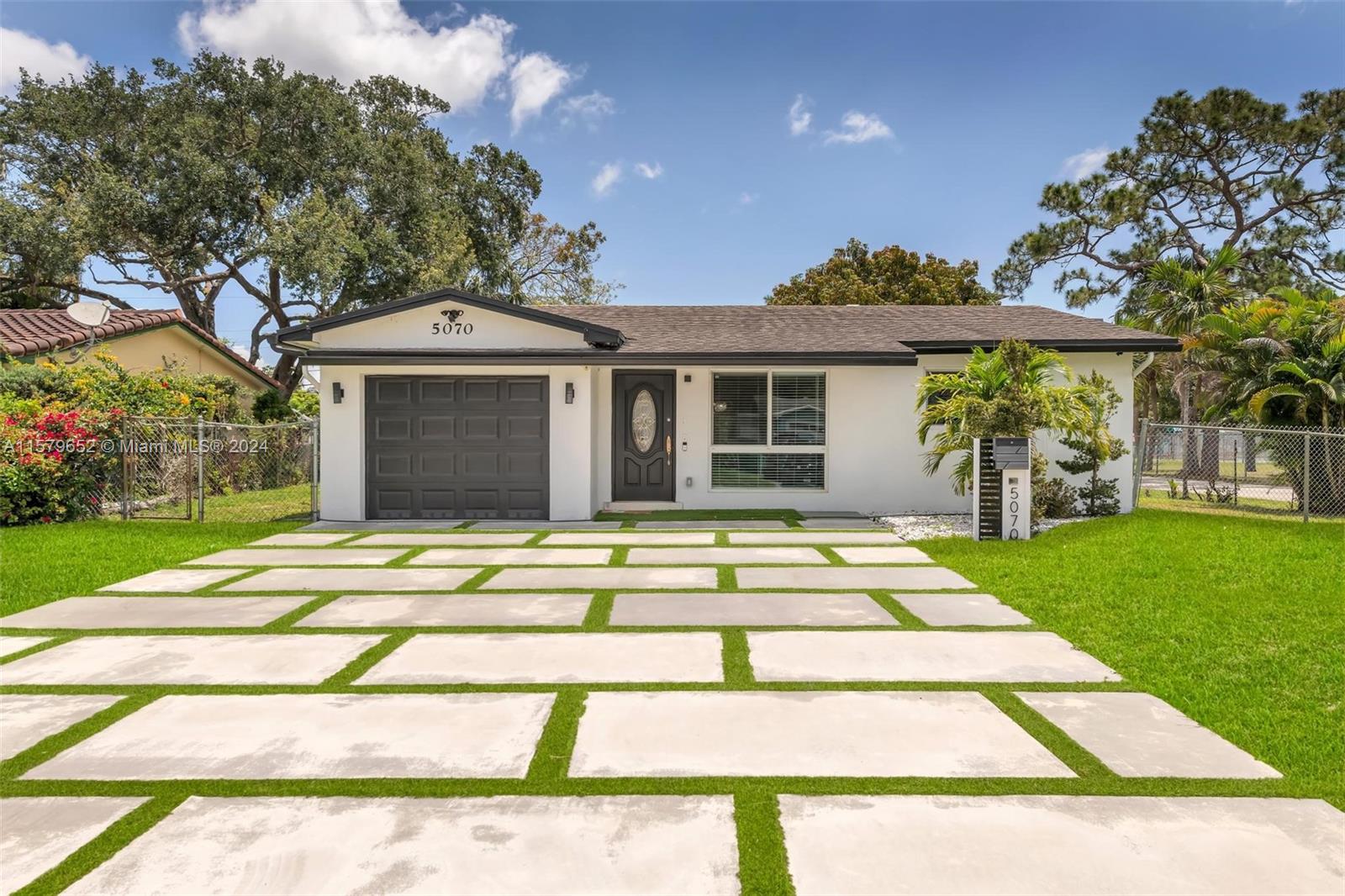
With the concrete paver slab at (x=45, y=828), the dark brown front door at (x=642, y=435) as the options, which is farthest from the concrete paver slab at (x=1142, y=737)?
the dark brown front door at (x=642, y=435)

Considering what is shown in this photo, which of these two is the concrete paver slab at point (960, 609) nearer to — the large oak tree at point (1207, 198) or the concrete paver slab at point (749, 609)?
the concrete paver slab at point (749, 609)

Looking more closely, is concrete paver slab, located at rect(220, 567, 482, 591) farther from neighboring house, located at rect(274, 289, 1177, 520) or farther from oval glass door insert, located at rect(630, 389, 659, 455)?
oval glass door insert, located at rect(630, 389, 659, 455)

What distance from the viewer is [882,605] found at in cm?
575

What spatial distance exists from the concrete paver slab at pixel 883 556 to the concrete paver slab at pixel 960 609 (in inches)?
56.8

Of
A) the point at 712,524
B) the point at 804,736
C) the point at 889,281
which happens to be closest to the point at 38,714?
the point at 804,736

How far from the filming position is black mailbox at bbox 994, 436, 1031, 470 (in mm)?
8820

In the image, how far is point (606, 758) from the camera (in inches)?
121

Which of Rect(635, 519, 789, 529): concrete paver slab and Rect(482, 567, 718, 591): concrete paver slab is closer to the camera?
Rect(482, 567, 718, 591): concrete paver slab

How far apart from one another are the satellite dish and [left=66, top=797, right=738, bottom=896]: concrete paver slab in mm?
14991

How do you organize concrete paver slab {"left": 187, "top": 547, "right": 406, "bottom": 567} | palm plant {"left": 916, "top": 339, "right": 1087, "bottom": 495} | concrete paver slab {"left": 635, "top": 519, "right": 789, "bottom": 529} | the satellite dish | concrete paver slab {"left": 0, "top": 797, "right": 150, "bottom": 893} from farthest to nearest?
1. the satellite dish
2. concrete paver slab {"left": 635, "top": 519, "right": 789, "bottom": 529}
3. palm plant {"left": 916, "top": 339, "right": 1087, "bottom": 495}
4. concrete paver slab {"left": 187, "top": 547, "right": 406, "bottom": 567}
5. concrete paver slab {"left": 0, "top": 797, "right": 150, "bottom": 893}

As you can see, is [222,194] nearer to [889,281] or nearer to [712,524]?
[712,524]

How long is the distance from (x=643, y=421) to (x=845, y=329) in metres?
3.86

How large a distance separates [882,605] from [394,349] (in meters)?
7.90

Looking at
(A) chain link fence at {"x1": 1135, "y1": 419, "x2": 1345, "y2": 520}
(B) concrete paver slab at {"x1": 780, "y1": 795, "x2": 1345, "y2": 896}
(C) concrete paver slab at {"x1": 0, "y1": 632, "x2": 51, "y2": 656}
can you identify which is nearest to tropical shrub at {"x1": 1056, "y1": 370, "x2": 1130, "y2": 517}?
(A) chain link fence at {"x1": 1135, "y1": 419, "x2": 1345, "y2": 520}
